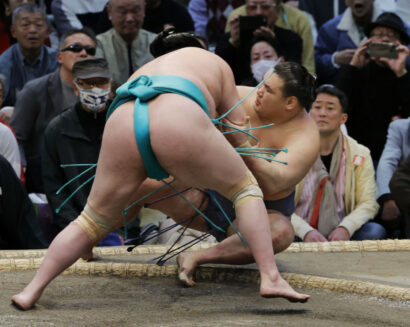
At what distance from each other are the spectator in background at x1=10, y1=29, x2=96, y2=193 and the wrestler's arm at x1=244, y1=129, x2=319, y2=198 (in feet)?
6.66

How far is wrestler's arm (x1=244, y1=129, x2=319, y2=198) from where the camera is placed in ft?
8.87

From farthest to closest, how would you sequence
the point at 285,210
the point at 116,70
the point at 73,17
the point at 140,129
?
the point at 73,17 → the point at 116,70 → the point at 285,210 → the point at 140,129

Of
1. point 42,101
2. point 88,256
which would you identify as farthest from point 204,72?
point 42,101

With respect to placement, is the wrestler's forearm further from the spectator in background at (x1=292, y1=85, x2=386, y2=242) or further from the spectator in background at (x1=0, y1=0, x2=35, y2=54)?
the spectator in background at (x1=0, y1=0, x2=35, y2=54)

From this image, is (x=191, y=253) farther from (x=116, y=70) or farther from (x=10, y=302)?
(x=116, y=70)

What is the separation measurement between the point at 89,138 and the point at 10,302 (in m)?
1.73

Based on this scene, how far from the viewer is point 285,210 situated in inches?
118

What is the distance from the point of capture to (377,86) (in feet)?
16.0

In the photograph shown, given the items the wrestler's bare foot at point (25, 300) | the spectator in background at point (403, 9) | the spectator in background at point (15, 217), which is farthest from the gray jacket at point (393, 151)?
the wrestler's bare foot at point (25, 300)

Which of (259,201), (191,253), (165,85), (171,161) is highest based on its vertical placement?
(165,85)

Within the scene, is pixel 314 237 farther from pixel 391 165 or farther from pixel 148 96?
pixel 148 96

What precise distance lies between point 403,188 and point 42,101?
6.63 feet

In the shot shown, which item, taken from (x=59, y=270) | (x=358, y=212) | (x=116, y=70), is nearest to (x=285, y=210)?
(x=59, y=270)

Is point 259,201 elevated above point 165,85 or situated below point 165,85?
below
